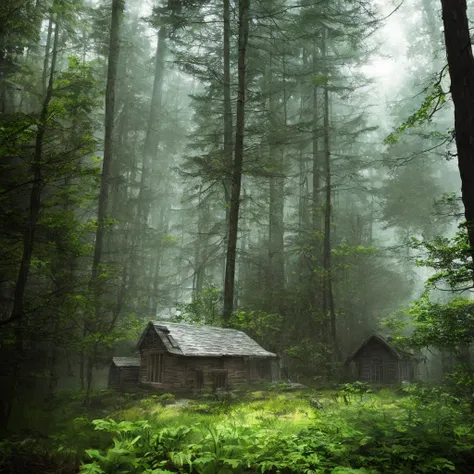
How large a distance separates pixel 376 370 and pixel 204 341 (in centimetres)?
1286

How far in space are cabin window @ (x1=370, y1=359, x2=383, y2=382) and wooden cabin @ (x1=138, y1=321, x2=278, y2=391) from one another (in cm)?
947

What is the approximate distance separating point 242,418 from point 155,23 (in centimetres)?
2063

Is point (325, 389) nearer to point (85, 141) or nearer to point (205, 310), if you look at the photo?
point (205, 310)

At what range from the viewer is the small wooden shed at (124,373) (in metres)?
19.3

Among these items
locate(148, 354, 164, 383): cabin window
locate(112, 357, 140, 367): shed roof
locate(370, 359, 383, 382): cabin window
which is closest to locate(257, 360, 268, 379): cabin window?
locate(148, 354, 164, 383): cabin window

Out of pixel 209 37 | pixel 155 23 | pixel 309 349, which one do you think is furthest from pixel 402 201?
pixel 155 23

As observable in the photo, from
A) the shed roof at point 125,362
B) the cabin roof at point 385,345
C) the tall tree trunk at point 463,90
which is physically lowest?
the shed roof at point 125,362

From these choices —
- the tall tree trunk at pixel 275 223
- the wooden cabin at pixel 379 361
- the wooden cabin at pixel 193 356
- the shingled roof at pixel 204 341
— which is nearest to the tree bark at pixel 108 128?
the shingled roof at pixel 204 341

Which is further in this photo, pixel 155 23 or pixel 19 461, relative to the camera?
pixel 155 23

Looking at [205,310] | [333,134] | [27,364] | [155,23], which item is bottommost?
[27,364]

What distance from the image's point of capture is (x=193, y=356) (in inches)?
618

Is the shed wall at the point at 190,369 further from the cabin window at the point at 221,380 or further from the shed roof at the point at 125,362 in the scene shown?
the shed roof at the point at 125,362

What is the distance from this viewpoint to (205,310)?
2016 cm

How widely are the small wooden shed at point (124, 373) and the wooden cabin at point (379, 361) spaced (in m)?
11.8
